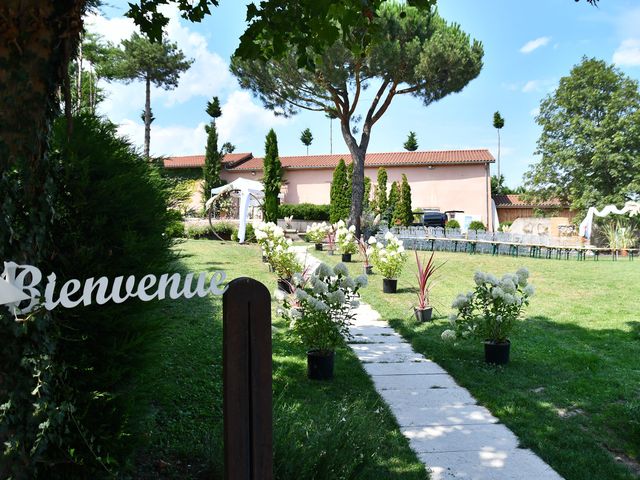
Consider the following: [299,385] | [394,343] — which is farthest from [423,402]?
[394,343]

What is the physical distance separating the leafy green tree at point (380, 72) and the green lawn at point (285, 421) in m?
13.4

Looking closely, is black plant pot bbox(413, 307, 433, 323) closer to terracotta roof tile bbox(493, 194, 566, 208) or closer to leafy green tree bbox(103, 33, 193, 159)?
leafy green tree bbox(103, 33, 193, 159)

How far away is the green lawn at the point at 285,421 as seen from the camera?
2318 mm

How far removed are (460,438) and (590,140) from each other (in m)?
30.9

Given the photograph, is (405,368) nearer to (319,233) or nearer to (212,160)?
(319,233)

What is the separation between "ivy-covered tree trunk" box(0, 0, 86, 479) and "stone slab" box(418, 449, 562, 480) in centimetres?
205

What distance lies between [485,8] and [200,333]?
14.4 ft

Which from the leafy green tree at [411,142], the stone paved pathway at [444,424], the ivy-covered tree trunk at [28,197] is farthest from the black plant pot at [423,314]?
the leafy green tree at [411,142]

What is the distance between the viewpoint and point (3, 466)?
1716 mm

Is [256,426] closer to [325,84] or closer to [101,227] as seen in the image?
[101,227]

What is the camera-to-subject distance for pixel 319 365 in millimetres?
4371

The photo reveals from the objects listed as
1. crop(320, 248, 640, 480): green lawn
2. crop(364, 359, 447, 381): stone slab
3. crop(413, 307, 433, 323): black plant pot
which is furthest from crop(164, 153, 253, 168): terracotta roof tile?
crop(364, 359, 447, 381): stone slab

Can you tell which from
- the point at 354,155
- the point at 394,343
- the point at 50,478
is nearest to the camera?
the point at 50,478

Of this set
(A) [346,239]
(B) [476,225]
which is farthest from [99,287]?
(B) [476,225]
